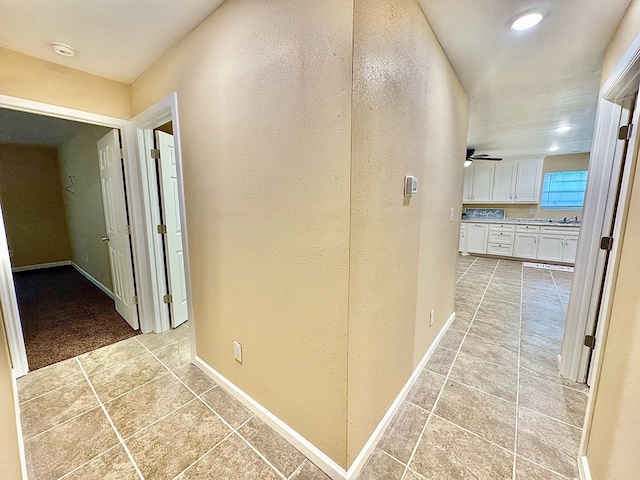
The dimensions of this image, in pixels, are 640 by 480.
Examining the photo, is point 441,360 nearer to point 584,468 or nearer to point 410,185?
point 584,468

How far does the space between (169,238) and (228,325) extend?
1288 mm

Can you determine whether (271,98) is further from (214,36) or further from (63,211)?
(63,211)

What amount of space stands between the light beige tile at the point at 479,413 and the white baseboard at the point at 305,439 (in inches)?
9.4

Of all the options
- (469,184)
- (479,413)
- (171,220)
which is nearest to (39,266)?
(171,220)

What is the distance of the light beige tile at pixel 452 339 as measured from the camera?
7.68ft

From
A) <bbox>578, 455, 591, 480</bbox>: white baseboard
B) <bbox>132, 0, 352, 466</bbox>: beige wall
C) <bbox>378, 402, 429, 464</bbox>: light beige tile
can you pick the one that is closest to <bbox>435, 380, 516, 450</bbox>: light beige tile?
<bbox>378, 402, 429, 464</bbox>: light beige tile

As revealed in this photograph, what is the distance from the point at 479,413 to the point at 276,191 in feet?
5.89

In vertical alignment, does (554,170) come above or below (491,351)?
above

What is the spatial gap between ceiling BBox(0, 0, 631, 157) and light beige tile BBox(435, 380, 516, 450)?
2.32 meters

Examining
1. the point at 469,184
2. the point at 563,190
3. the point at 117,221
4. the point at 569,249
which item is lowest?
the point at 569,249

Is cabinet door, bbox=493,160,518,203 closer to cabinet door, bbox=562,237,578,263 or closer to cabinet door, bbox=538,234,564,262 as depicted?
cabinet door, bbox=538,234,564,262

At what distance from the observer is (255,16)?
4.08 ft

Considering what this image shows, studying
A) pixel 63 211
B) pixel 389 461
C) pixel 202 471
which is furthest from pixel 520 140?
pixel 63 211

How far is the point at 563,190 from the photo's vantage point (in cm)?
541
